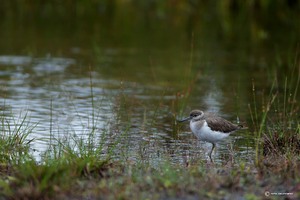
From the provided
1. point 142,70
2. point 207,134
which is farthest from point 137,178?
point 142,70

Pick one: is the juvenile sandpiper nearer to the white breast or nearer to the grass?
the white breast

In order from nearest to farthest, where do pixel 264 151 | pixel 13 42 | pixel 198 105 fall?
pixel 264 151
pixel 198 105
pixel 13 42

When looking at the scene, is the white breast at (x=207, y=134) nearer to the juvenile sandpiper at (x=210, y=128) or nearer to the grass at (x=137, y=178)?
the juvenile sandpiper at (x=210, y=128)

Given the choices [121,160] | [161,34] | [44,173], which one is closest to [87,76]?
[161,34]

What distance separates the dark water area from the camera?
346 inches

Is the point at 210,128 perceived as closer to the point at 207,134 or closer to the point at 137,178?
the point at 207,134

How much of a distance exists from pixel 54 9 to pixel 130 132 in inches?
447

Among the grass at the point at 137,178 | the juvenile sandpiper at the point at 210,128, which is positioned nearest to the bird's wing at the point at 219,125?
the juvenile sandpiper at the point at 210,128

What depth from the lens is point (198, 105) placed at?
34.3ft

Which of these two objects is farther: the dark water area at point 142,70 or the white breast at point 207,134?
the dark water area at point 142,70

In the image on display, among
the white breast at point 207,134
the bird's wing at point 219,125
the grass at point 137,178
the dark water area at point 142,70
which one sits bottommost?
the grass at point 137,178

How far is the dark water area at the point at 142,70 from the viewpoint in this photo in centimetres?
878

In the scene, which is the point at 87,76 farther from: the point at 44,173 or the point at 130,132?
the point at 44,173

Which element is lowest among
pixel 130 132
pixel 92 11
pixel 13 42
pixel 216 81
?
pixel 130 132
